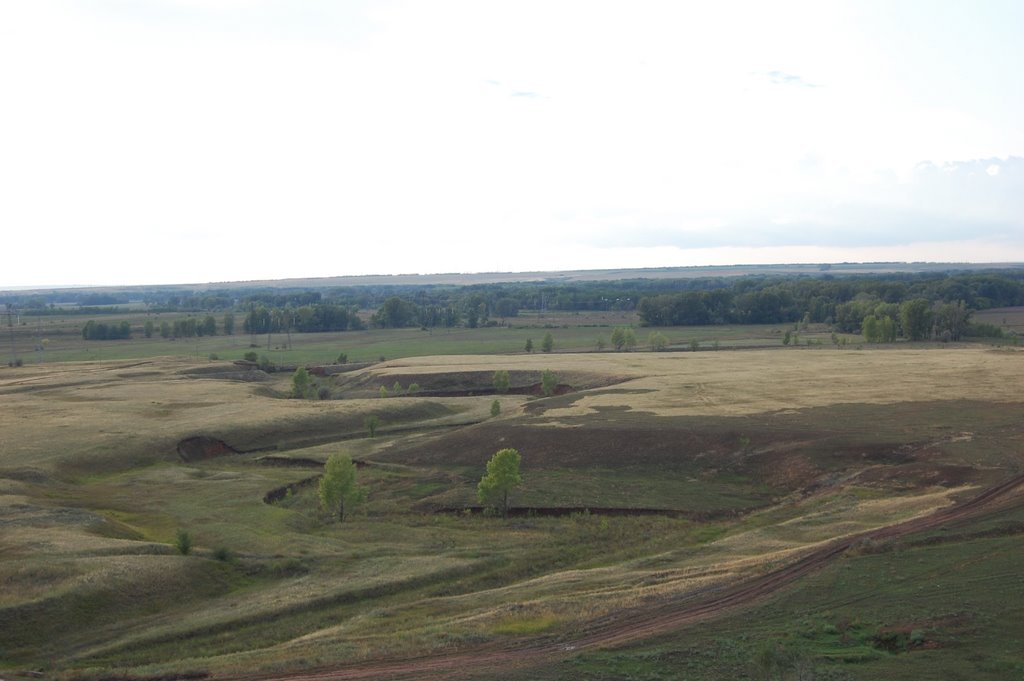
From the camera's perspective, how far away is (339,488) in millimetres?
56594

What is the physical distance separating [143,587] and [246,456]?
4146cm

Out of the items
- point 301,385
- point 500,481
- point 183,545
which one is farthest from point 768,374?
point 183,545

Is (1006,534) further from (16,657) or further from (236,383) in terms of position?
(236,383)

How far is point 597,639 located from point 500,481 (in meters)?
29.0

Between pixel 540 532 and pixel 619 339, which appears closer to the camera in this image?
pixel 540 532

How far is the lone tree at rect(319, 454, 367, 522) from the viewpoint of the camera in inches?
2224

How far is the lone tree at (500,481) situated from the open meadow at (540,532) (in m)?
1.24

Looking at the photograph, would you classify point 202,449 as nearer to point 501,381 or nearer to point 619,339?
point 501,381

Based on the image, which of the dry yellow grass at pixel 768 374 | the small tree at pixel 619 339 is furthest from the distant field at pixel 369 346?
the dry yellow grass at pixel 768 374

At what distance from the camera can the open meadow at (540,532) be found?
91.9 feet

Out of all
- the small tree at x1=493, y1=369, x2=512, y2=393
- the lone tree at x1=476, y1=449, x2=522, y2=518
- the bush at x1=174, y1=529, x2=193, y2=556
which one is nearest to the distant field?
the small tree at x1=493, y1=369, x2=512, y2=393

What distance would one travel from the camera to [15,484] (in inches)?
2329

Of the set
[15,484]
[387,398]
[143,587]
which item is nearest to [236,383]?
[387,398]

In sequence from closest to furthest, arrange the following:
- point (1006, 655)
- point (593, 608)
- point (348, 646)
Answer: point (1006, 655) < point (348, 646) < point (593, 608)
